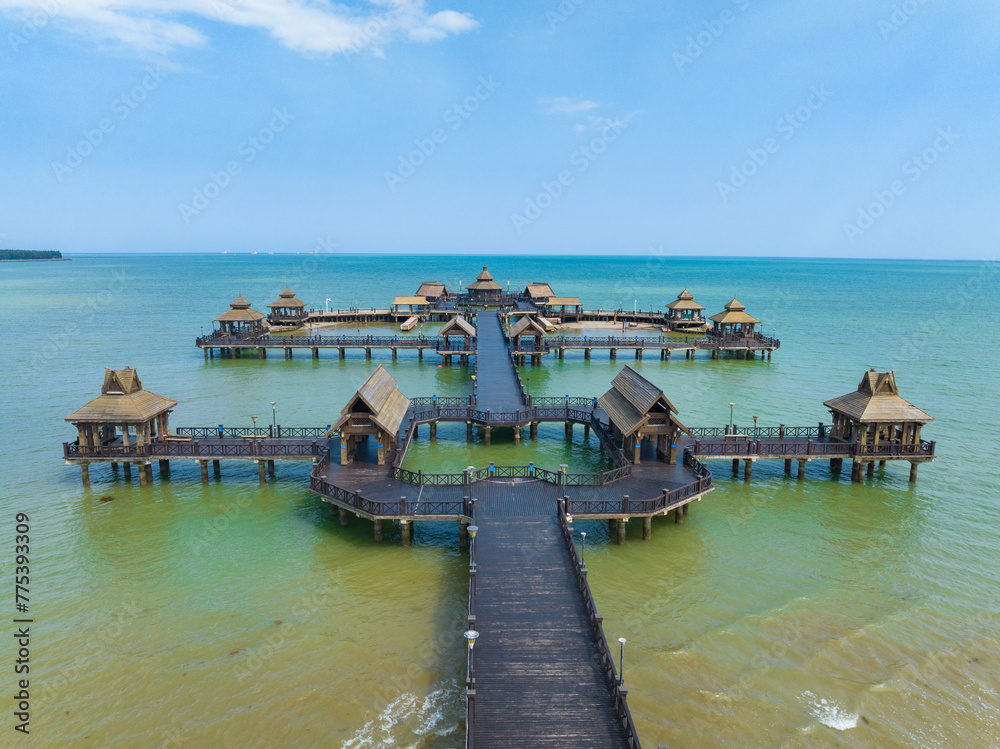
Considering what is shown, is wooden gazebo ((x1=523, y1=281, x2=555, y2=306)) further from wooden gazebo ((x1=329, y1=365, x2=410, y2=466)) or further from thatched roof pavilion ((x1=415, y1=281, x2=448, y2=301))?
wooden gazebo ((x1=329, y1=365, x2=410, y2=466))


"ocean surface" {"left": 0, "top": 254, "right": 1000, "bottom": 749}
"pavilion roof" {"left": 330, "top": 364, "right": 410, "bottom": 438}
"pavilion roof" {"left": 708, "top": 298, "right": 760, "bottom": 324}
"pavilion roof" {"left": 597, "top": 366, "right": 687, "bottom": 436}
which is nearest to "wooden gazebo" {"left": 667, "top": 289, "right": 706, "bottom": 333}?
"pavilion roof" {"left": 708, "top": 298, "right": 760, "bottom": 324}

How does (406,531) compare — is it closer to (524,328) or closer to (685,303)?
(524,328)

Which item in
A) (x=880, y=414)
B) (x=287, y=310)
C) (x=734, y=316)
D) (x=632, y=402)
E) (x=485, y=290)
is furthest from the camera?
(x=485, y=290)

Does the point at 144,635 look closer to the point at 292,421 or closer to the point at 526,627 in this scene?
the point at 526,627

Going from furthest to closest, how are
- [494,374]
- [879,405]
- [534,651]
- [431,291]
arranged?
[431,291]
[494,374]
[879,405]
[534,651]

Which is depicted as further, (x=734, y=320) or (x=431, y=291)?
(x=431, y=291)

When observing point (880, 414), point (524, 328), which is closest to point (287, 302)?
point (524, 328)

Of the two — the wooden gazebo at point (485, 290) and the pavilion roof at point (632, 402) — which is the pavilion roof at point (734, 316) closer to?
the wooden gazebo at point (485, 290)

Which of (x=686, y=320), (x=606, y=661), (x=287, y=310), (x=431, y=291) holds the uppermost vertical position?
(x=431, y=291)
